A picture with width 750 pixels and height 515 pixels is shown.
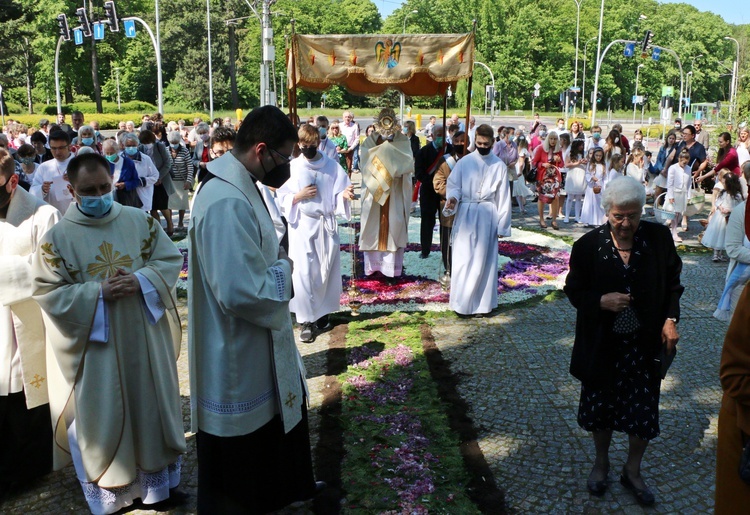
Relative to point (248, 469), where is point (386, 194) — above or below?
above

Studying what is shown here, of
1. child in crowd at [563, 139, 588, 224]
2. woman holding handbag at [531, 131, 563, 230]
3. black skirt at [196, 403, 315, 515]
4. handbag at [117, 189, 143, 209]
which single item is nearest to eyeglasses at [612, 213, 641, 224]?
black skirt at [196, 403, 315, 515]

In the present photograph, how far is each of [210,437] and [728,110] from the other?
22.8m

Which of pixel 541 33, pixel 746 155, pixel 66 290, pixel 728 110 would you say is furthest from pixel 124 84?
pixel 66 290

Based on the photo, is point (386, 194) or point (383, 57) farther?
point (386, 194)

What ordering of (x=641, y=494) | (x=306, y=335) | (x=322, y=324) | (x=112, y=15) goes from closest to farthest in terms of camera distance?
(x=641, y=494) < (x=306, y=335) < (x=322, y=324) < (x=112, y=15)

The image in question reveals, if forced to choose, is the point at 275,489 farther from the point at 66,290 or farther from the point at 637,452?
the point at 637,452

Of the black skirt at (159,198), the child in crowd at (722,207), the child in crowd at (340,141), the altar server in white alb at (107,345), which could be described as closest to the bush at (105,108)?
the child in crowd at (340,141)

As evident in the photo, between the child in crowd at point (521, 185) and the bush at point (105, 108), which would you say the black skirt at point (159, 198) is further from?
the bush at point (105, 108)

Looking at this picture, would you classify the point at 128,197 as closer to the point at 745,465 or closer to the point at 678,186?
the point at 678,186

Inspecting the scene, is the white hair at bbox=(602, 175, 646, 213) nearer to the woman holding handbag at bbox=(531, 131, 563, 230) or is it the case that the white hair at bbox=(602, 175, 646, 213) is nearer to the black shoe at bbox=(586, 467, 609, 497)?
→ the black shoe at bbox=(586, 467, 609, 497)

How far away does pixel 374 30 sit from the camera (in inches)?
3880

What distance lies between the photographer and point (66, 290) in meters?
3.90

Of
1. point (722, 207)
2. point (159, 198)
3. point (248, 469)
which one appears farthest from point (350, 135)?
point (248, 469)

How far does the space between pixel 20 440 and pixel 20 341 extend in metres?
0.66
